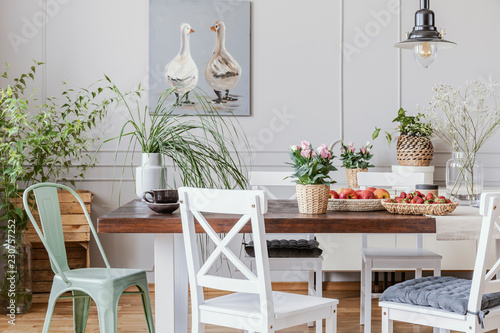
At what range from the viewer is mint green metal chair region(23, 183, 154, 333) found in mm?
2252

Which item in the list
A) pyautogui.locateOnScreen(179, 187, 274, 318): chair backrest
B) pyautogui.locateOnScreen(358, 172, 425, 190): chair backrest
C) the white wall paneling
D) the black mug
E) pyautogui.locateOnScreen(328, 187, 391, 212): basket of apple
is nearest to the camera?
pyautogui.locateOnScreen(179, 187, 274, 318): chair backrest

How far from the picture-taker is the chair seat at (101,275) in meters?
2.28

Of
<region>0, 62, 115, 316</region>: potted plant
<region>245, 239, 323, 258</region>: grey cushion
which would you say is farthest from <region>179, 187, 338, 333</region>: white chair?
<region>0, 62, 115, 316</region>: potted plant

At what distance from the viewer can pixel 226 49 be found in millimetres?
4250

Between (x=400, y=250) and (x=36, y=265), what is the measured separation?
2420mm

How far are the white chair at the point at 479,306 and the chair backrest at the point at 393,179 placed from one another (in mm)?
1263

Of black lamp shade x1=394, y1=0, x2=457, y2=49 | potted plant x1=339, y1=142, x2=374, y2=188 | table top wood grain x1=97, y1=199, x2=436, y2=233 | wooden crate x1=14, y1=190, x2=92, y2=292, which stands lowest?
wooden crate x1=14, y1=190, x2=92, y2=292

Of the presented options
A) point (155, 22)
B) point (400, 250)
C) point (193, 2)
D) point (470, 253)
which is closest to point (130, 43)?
point (155, 22)

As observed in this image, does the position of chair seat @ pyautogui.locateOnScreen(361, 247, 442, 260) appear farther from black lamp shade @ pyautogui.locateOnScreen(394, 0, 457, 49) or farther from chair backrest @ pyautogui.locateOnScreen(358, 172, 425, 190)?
black lamp shade @ pyautogui.locateOnScreen(394, 0, 457, 49)

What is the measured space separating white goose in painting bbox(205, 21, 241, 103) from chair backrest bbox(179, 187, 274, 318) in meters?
2.34

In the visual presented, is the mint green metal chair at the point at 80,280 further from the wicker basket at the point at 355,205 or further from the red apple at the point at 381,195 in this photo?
the red apple at the point at 381,195

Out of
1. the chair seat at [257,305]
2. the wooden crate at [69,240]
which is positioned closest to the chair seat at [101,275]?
the chair seat at [257,305]

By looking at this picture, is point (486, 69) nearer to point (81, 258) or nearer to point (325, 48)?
point (325, 48)

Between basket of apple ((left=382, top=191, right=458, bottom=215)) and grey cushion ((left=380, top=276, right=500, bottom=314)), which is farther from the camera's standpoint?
basket of apple ((left=382, top=191, right=458, bottom=215))
